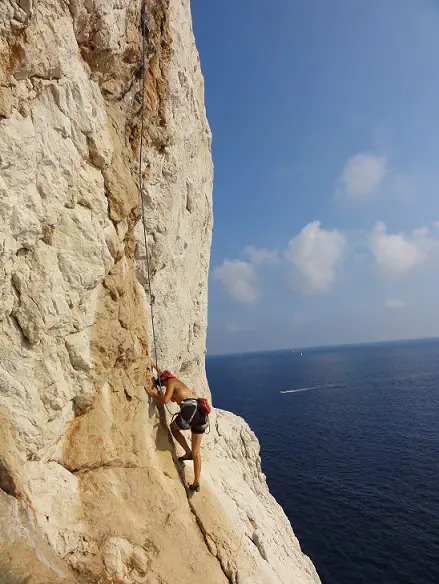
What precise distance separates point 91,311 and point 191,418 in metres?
3.74

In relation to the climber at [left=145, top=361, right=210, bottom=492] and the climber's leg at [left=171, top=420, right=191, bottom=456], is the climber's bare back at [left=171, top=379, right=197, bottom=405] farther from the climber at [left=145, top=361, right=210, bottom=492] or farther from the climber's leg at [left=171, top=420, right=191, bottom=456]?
the climber's leg at [left=171, top=420, right=191, bottom=456]

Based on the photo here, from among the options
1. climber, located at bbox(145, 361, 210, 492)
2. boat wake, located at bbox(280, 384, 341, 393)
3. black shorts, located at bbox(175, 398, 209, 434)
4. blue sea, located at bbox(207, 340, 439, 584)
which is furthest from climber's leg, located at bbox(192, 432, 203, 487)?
boat wake, located at bbox(280, 384, 341, 393)

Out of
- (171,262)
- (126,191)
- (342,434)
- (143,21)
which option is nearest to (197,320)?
(171,262)

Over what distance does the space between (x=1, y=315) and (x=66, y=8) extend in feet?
18.4

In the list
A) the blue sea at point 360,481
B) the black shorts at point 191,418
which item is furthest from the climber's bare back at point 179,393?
the blue sea at point 360,481

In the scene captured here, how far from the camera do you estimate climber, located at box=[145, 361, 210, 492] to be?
879 centimetres

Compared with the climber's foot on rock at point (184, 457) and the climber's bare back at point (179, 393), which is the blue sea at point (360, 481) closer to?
the climber's foot on rock at point (184, 457)

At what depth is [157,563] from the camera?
646 cm

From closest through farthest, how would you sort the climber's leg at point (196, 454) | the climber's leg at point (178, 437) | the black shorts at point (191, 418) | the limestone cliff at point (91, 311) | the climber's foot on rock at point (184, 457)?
1. the limestone cliff at point (91, 311)
2. the climber's leg at point (196, 454)
3. the black shorts at point (191, 418)
4. the climber's foot on rock at point (184, 457)
5. the climber's leg at point (178, 437)

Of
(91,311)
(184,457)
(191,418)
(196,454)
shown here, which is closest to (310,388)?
(184,457)

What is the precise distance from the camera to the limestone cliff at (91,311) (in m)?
5.69

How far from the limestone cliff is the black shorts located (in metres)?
0.61

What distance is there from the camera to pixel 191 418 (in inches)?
352

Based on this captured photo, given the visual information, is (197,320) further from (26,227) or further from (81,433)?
(26,227)
